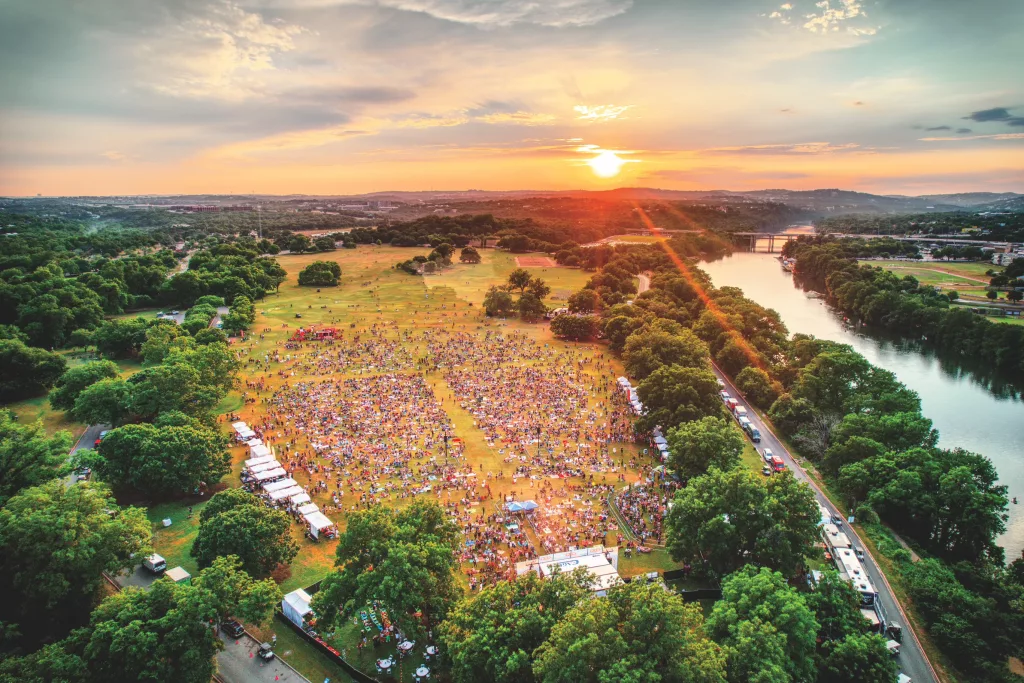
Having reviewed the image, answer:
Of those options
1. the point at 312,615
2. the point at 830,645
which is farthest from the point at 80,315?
the point at 830,645

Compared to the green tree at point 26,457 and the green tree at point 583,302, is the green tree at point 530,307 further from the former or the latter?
the green tree at point 26,457

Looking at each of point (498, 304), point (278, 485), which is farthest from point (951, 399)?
point (278, 485)

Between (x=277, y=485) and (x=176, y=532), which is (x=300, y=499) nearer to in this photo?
(x=277, y=485)

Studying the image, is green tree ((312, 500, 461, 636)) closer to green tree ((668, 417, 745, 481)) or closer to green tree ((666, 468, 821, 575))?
green tree ((666, 468, 821, 575))

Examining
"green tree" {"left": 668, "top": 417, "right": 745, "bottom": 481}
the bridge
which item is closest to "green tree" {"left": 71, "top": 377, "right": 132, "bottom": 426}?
"green tree" {"left": 668, "top": 417, "right": 745, "bottom": 481}

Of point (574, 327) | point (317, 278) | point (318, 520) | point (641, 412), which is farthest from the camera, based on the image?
point (317, 278)

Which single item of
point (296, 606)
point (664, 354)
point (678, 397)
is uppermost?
point (664, 354)

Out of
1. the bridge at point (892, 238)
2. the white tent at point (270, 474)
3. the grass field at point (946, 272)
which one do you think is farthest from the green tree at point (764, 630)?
the bridge at point (892, 238)
